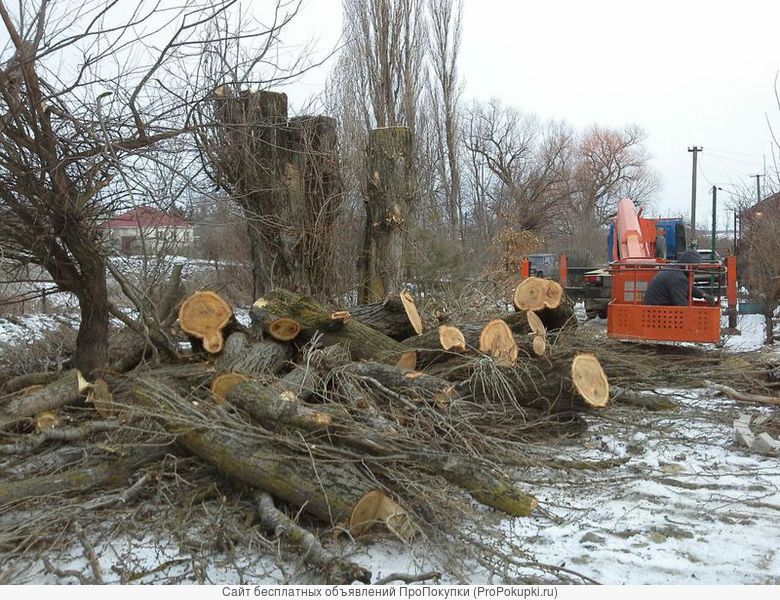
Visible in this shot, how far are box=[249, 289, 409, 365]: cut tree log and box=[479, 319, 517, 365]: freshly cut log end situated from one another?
0.65 meters

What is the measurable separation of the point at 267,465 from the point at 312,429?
1.02 ft

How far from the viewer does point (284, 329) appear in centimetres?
540

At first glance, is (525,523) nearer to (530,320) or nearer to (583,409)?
(583,409)

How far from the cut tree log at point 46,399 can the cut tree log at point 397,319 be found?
241 centimetres

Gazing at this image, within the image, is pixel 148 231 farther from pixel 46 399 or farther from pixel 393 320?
pixel 393 320

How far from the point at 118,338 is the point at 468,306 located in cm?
378

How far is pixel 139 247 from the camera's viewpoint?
6.76 meters

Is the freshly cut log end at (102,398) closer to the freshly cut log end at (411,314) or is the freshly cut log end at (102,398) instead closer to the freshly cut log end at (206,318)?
the freshly cut log end at (206,318)

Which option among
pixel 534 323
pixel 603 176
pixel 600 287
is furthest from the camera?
pixel 603 176

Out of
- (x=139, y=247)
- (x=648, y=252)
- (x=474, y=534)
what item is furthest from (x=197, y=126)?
(x=648, y=252)

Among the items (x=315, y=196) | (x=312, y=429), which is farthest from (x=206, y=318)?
(x=315, y=196)

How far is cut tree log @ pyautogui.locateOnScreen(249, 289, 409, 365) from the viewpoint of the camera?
532 centimetres

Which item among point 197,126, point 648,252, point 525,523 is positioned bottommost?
point 525,523

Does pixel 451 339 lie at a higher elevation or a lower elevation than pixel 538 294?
lower
